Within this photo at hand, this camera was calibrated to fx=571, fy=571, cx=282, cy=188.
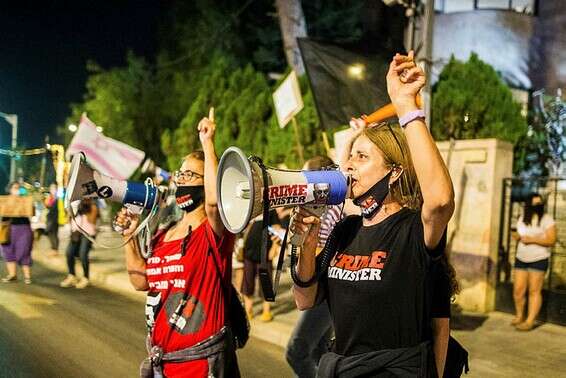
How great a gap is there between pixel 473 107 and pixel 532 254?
3.53 metres

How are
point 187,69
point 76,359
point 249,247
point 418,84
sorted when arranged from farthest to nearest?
point 187,69, point 249,247, point 76,359, point 418,84

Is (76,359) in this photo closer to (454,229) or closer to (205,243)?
(205,243)

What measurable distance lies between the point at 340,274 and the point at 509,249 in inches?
249

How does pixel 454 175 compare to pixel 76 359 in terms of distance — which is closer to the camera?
pixel 76 359

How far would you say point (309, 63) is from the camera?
7973mm

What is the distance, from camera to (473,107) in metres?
9.43

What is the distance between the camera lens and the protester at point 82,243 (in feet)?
29.9

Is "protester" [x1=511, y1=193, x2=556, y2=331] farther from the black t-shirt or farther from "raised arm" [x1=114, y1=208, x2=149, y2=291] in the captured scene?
the black t-shirt

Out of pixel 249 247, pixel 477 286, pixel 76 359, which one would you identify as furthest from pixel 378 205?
pixel 477 286

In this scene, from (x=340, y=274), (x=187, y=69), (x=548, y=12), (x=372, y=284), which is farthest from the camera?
(x=187, y=69)

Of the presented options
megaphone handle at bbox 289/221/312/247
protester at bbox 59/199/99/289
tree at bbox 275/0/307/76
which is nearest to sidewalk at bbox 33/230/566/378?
protester at bbox 59/199/99/289

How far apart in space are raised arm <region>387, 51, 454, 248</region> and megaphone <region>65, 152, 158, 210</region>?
159cm

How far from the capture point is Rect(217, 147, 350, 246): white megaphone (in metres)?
1.89

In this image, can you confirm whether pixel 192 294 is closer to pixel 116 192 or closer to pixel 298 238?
pixel 116 192
